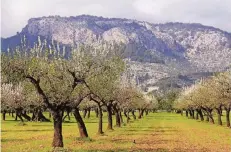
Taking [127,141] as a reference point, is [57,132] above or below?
above

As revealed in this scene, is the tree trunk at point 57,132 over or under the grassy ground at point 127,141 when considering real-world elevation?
over

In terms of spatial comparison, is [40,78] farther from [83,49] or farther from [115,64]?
[115,64]

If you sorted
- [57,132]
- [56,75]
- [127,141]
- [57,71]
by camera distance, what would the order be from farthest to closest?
[127,141], [57,71], [56,75], [57,132]

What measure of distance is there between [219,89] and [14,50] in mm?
48779

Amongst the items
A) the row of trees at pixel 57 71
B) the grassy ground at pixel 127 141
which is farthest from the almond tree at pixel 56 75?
the grassy ground at pixel 127 141

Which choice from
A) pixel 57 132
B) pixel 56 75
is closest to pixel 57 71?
pixel 56 75

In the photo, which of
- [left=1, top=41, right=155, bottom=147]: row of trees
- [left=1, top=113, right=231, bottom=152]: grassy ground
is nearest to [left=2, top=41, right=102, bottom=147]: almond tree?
[left=1, top=41, right=155, bottom=147]: row of trees

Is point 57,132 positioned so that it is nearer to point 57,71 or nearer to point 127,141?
point 57,71

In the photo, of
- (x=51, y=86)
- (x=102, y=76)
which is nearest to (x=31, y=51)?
(x=51, y=86)

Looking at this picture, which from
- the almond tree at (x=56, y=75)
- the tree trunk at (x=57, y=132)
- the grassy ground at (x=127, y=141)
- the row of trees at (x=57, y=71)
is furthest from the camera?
the grassy ground at (x=127, y=141)

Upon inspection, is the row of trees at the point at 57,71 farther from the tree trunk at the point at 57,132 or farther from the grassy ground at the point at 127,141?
the grassy ground at the point at 127,141

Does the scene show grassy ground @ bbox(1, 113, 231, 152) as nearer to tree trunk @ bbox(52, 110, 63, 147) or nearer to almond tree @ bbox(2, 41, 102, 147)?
tree trunk @ bbox(52, 110, 63, 147)

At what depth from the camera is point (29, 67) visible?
3834 cm

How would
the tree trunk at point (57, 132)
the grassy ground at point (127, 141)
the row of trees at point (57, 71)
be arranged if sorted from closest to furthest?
the row of trees at point (57, 71), the tree trunk at point (57, 132), the grassy ground at point (127, 141)
